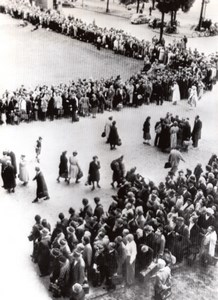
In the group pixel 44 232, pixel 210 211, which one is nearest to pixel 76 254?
pixel 44 232

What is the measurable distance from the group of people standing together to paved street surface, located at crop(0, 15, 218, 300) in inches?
13.9

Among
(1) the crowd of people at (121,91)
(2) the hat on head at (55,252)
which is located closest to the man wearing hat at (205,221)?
(2) the hat on head at (55,252)

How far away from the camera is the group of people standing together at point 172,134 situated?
810 inches

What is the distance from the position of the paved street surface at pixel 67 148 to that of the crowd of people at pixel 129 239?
49 centimetres

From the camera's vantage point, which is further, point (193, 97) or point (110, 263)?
point (193, 97)

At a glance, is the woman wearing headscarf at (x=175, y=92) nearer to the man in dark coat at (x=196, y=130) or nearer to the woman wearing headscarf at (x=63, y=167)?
the man in dark coat at (x=196, y=130)

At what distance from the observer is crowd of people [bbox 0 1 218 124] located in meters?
22.8

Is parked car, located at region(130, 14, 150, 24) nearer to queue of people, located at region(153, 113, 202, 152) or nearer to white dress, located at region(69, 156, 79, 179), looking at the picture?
queue of people, located at region(153, 113, 202, 152)

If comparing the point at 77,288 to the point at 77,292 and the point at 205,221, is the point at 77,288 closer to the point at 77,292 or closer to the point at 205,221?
the point at 77,292

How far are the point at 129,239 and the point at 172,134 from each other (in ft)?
26.6

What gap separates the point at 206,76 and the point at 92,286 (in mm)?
17819

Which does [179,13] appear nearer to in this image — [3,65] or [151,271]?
[3,65]

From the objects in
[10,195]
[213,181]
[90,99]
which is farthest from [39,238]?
[90,99]

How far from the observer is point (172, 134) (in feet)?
67.1
